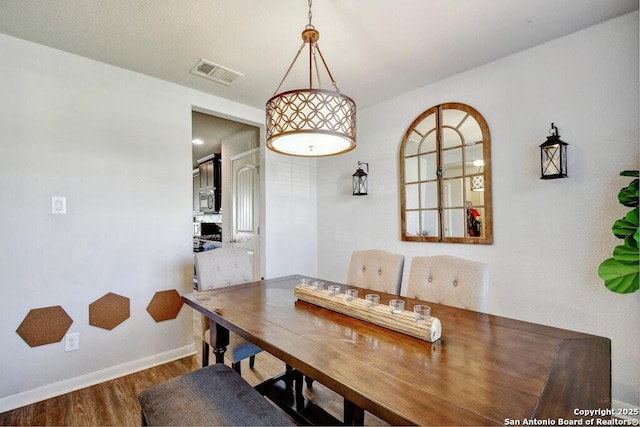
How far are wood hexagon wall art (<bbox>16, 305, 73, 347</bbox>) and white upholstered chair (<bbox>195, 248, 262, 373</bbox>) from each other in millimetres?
987

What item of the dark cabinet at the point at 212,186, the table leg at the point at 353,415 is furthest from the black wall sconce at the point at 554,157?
the dark cabinet at the point at 212,186

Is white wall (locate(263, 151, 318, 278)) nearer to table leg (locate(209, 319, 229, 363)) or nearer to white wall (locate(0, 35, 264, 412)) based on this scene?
white wall (locate(0, 35, 264, 412))

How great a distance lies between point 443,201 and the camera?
2736 millimetres

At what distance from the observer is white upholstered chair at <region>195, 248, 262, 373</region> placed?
202cm

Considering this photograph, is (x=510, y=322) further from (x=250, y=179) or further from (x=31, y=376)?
(x=250, y=179)

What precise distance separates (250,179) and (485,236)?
2762 millimetres

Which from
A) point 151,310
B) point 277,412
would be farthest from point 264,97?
point 277,412

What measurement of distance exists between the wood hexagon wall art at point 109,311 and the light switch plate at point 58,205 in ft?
2.32

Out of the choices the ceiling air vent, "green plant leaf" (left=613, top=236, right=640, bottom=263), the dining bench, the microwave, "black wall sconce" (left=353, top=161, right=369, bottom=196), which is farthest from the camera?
the microwave

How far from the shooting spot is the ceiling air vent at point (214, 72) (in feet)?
7.95

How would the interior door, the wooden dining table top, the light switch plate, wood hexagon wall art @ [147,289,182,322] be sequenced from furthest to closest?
the interior door < wood hexagon wall art @ [147,289,182,322] < the light switch plate < the wooden dining table top

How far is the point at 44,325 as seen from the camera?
212 centimetres

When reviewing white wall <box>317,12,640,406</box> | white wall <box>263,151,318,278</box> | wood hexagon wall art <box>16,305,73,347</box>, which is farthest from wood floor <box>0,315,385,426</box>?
white wall <box>317,12,640,406</box>

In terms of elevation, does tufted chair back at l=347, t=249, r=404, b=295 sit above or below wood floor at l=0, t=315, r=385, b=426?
above
